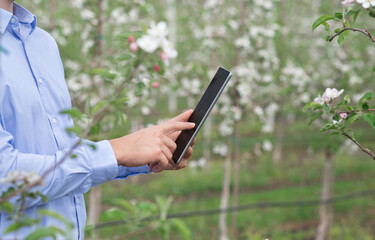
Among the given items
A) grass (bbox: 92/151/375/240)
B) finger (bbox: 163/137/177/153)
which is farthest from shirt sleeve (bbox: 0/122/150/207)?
grass (bbox: 92/151/375/240)

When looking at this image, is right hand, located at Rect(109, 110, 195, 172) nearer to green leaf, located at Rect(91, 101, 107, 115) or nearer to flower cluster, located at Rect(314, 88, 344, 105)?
green leaf, located at Rect(91, 101, 107, 115)

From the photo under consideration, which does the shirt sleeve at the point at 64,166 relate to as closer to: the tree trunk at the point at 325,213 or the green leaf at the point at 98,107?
the green leaf at the point at 98,107

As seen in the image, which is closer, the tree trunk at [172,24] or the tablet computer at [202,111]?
the tablet computer at [202,111]

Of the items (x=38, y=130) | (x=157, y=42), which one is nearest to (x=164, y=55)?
(x=157, y=42)

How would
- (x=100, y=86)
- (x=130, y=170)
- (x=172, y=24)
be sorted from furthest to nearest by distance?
(x=172, y=24) → (x=100, y=86) → (x=130, y=170)

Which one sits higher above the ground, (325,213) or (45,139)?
(45,139)

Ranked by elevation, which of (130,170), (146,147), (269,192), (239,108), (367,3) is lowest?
(269,192)

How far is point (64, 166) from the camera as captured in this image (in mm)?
1055

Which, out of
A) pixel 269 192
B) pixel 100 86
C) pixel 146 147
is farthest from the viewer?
pixel 269 192

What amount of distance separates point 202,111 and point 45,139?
0.44 metres

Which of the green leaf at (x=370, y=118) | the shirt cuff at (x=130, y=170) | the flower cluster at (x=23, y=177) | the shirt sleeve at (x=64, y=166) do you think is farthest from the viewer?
the shirt cuff at (x=130, y=170)

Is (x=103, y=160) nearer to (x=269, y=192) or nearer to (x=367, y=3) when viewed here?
(x=367, y=3)

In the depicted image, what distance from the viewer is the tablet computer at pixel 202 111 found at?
1.18 metres

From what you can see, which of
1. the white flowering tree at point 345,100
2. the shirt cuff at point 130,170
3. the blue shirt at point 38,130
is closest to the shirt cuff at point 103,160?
the blue shirt at point 38,130
